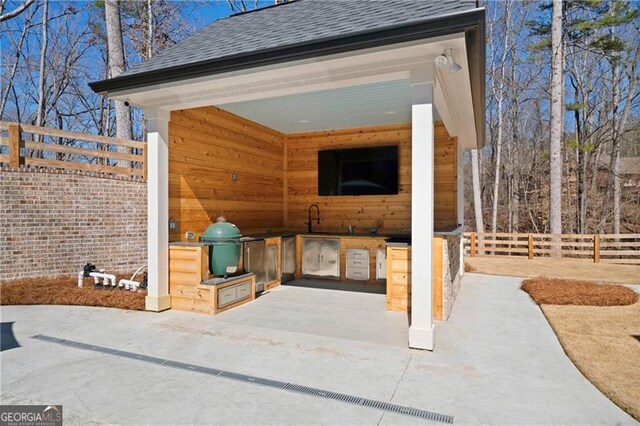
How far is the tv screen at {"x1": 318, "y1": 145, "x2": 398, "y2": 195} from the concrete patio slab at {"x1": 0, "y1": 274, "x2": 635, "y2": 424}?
265 cm

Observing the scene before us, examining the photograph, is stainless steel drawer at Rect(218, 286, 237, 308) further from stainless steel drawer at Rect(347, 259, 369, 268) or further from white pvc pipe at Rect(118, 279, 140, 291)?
stainless steel drawer at Rect(347, 259, 369, 268)

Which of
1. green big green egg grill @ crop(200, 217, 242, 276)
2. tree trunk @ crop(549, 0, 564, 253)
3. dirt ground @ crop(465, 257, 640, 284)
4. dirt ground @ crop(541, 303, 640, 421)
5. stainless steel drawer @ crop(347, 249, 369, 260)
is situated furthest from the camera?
tree trunk @ crop(549, 0, 564, 253)

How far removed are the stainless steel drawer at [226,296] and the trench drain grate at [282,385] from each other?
1373 mm

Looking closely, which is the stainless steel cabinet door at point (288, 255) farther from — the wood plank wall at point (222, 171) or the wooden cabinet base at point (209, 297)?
Answer: the wooden cabinet base at point (209, 297)

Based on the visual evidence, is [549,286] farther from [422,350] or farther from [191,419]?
[191,419]

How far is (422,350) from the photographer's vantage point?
3.15m

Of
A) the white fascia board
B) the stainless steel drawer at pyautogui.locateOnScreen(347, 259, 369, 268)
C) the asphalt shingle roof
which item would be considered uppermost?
the asphalt shingle roof

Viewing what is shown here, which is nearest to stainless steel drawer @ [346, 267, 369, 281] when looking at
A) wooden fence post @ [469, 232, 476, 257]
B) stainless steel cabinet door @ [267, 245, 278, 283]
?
stainless steel cabinet door @ [267, 245, 278, 283]

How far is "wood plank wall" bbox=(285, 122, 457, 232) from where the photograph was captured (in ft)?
20.5

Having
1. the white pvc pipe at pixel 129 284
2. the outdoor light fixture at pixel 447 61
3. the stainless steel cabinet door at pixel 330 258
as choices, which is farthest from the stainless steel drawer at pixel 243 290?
the outdoor light fixture at pixel 447 61

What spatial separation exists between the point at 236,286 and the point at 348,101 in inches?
115

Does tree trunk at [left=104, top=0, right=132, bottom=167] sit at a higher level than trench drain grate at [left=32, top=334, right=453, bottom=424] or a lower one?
higher

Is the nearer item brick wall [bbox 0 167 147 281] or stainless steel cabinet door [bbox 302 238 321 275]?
brick wall [bbox 0 167 147 281]

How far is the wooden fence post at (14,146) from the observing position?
18.4 feet
